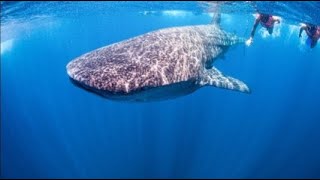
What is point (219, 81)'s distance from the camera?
7.73 metres

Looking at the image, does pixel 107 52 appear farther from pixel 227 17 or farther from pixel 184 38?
pixel 227 17

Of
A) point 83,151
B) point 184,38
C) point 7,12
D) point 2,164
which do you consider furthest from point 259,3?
point 2,164

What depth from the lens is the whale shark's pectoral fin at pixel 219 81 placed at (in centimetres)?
746

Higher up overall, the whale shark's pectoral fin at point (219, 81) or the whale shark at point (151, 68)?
the whale shark at point (151, 68)

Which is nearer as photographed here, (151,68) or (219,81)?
(151,68)

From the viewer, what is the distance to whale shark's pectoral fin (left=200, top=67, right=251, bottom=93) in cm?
746

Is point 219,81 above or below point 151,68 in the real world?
below

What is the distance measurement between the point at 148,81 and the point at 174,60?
122 cm

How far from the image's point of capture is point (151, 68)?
19.3 feet

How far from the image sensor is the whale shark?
5.29m

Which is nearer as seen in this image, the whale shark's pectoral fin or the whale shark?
the whale shark

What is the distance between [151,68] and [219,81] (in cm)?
246

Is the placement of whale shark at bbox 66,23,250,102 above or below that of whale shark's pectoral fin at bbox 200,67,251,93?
above

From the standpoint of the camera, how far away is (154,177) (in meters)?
23.9
